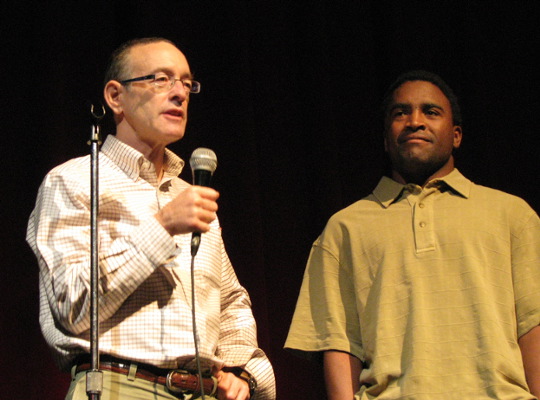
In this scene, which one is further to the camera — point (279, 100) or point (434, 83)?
point (279, 100)

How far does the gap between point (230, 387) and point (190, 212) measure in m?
0.49

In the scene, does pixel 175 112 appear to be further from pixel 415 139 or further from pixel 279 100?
pixel 279 100

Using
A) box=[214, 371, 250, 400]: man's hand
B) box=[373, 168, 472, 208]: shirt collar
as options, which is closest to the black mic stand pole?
box=[214, 371, 250, 400]: man's hand

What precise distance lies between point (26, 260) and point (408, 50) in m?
1.74

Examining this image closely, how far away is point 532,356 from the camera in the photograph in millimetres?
2119

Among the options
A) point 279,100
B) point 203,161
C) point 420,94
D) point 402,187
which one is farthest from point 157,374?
point 279,100

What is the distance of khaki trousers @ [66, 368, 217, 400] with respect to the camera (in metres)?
1.80

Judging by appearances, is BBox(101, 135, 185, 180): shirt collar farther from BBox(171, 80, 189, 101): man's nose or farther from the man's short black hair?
the man's short black hair

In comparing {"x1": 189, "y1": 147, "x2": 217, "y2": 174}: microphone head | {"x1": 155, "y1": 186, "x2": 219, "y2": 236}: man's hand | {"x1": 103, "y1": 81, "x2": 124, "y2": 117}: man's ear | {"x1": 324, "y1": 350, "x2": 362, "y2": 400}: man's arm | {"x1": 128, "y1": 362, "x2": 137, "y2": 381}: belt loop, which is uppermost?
{"x1": 103, "y1": 81, "x2": 124, "y2": 117}: man's ear

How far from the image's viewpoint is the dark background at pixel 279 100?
2930 millimetres

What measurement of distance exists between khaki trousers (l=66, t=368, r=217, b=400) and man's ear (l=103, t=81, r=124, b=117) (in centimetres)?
74

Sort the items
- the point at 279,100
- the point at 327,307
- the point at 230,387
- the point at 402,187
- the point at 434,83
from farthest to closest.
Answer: the point at 279,100 → the point at 434,83 → the point at 402,187 → the point at 327,307 → the point at 230,387

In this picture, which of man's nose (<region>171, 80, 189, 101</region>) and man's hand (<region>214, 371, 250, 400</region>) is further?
man's nose (<region>171, 80, 189, 101</region>)

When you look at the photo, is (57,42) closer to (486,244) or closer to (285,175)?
(285,175)
